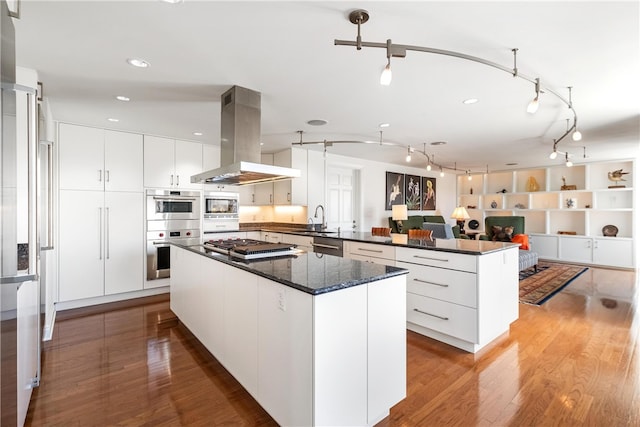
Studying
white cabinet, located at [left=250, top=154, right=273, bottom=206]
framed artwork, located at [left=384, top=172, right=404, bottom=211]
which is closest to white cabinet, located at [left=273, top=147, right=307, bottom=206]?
white cabinet, located at [left=250, top=154, right=273, bottom=206]

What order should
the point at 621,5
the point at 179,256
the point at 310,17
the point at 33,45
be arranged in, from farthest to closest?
the point at 179,256 < the point at 33,45 < the point at 310,17 < the point at 621,5

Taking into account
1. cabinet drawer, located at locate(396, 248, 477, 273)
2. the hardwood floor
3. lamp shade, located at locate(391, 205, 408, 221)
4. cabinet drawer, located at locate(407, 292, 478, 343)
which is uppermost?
lamp shade, located at locate(391, 205, 408, 221)

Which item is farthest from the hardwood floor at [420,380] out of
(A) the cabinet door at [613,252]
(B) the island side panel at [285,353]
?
(A) the cabinet door at [613,252]

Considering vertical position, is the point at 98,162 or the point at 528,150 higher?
the point at 528,150

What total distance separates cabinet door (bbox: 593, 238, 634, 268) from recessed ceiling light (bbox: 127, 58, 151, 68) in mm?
9061

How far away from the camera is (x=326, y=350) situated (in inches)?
60.3

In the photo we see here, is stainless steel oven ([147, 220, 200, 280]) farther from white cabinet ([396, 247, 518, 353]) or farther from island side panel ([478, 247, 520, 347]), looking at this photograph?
island side panel ([478, 247, 520, 347])

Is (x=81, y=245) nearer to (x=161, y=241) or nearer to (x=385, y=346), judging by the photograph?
(x=161, y=241)

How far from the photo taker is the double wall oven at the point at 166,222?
14.9ft

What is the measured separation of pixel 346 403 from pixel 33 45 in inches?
120

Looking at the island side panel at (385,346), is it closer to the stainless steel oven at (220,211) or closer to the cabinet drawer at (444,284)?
the cabinet drawer at (444,284)

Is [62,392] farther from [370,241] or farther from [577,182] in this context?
[577,182]

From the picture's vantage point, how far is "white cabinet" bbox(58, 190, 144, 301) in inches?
153

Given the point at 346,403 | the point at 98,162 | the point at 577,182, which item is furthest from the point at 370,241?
the point at 577,182
